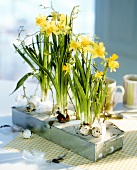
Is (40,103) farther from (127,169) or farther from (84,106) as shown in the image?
(127,169)

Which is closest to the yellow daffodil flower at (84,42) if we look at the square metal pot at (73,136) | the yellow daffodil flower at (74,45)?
the yellow daffodil flower at (74,45)

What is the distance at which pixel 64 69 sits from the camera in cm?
143

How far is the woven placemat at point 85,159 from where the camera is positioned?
1376 millimetres

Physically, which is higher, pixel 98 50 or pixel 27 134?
pixel 98 50

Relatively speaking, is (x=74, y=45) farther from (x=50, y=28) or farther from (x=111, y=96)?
(x=111, y=96)

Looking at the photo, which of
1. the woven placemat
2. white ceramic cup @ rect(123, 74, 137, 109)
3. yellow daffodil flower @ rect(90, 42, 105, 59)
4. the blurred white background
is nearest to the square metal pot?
the woven placemat

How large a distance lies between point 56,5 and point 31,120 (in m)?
5.53

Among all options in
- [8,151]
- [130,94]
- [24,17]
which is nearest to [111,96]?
[130,94]

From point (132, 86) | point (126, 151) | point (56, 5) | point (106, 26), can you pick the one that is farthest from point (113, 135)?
point (56, 5)

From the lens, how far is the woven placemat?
138 cm

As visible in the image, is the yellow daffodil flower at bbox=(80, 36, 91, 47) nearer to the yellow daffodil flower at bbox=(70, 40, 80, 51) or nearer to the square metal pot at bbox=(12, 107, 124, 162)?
the yellow daffodil flower at bbox=(70, 40, 80, 51)

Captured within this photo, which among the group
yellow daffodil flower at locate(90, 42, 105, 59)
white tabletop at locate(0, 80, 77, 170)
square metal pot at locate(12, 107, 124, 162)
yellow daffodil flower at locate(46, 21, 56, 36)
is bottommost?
white tabletop at locate(0, 80, 77, 170)

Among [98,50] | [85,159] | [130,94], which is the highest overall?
[98,50]

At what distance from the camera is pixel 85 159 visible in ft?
4.65
